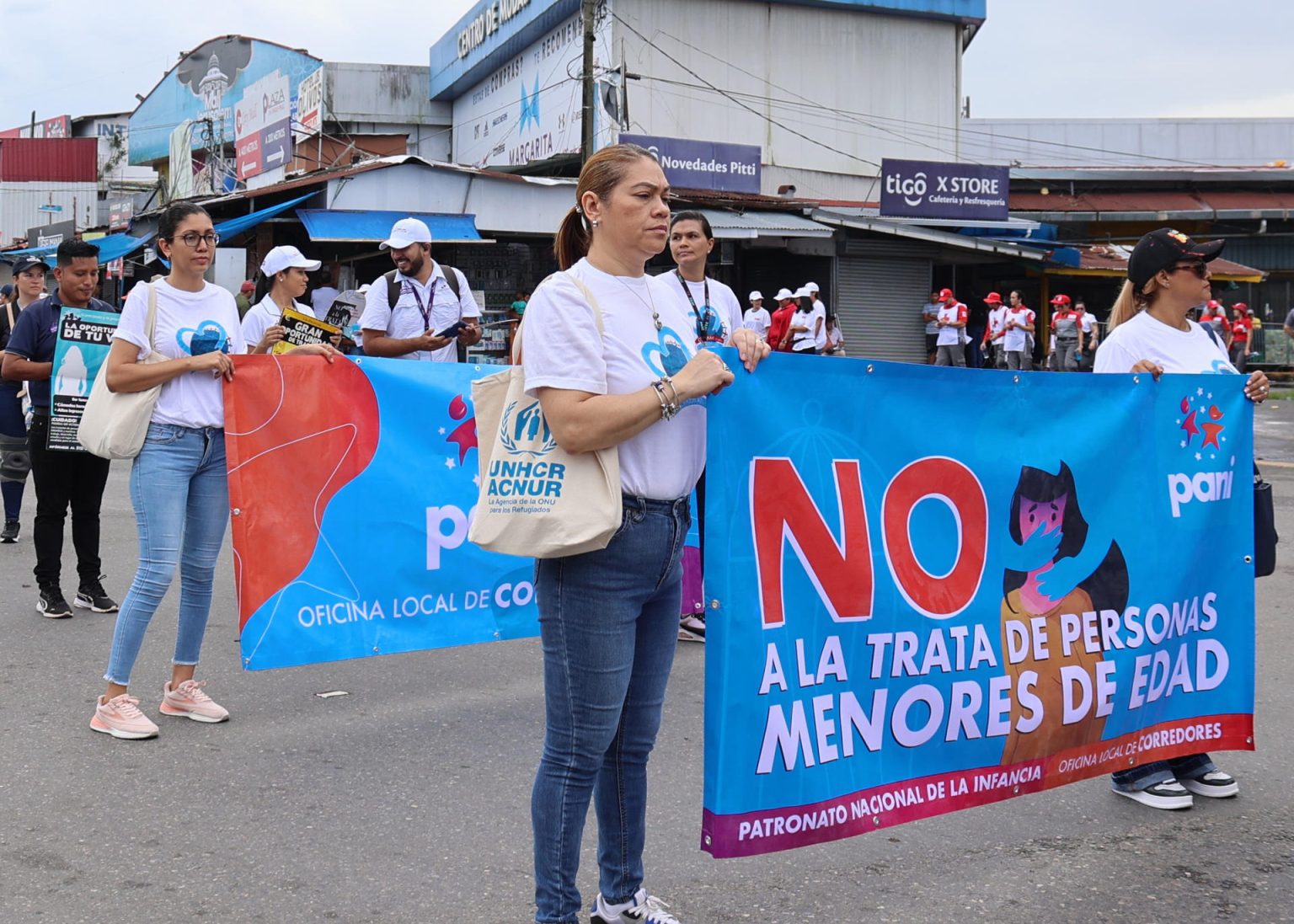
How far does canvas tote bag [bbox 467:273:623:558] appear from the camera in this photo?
2.75m

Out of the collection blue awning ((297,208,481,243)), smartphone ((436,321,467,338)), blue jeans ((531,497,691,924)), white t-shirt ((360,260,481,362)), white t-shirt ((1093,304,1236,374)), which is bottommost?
blue jeans ((531,497,691,924))

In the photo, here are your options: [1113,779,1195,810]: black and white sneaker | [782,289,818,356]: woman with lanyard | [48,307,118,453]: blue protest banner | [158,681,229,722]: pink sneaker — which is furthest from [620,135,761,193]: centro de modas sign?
[1113,779,1195,810]: black and white sneaker

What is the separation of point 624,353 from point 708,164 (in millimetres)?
22252

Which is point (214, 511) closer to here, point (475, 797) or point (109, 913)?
point (475, 797)

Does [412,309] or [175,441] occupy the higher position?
[412,309]

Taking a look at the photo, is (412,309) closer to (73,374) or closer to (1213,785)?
(73,374)

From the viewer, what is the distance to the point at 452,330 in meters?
6.84

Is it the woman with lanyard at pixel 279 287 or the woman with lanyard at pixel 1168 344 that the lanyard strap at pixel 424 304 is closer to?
the woman with lanyard at pixel 279 287

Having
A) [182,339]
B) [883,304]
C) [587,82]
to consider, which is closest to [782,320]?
[587,82]

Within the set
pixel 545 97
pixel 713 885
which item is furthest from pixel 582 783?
pixel 545 97

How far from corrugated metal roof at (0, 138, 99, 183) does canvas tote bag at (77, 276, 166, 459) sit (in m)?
57.4

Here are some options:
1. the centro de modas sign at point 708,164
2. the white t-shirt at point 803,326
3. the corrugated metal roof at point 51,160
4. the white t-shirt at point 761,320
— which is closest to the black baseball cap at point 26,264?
the white t-shirt at point 803,326

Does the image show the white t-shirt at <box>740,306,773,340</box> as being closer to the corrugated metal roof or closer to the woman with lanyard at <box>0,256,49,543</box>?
the woman with lanyard at <box>0,256,49,543</box>

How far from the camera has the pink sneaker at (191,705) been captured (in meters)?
5.16
